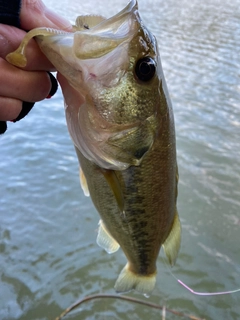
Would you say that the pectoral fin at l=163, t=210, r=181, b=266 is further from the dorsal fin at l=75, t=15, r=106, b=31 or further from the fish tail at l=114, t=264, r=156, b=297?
the dorsal fin at l=75, t=15, r=106, b=31

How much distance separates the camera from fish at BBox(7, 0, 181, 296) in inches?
48.6

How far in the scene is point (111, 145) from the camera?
1435 millimetres

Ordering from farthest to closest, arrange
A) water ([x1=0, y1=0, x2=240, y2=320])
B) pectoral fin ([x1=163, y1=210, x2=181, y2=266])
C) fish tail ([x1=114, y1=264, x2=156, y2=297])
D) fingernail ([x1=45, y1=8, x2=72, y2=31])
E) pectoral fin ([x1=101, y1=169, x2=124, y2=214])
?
water ([x1=0, y1=0, x2=240, y2=320]), fish tail ([x1=114, y1=264, x2=156, y2=297]), pectoral fin ([x1=163, y1=210, x2=181, y2=266]), pectoral fin ([x1=101, y1=169, x2=124, y2=214]), fingernail ([x1=45, y1=8, x2=72, y2=31])

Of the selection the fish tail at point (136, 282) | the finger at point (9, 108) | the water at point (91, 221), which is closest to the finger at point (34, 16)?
the finger at point (9, 108)

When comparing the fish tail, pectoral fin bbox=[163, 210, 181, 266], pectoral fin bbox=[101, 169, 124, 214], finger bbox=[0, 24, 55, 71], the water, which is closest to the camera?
finger bbox=[0, 24, 55, 71]

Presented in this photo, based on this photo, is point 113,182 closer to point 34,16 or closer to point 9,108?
point 9,108

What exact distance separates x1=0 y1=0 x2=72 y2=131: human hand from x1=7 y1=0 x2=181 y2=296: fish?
0.05 metres

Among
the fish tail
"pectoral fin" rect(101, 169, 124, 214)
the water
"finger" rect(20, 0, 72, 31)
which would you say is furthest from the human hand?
the water

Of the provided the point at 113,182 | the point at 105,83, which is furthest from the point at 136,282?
the point at 105,83

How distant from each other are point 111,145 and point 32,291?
2546mm

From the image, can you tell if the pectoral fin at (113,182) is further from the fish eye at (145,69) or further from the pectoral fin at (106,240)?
the pectoral fin at (106,240)

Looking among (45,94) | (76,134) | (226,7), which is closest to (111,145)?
(76,134)

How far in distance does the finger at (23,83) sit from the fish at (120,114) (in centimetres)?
6

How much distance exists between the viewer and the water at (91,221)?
3.41 m
